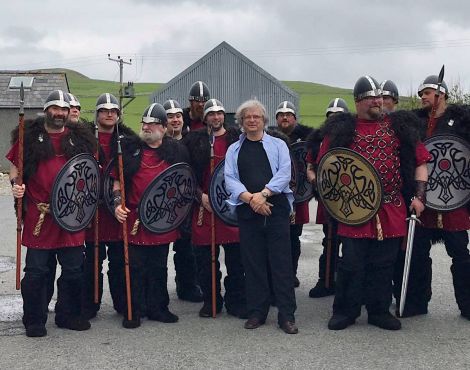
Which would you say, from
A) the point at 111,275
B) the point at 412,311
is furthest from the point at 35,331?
the point at 412,311

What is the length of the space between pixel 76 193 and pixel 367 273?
248 cm

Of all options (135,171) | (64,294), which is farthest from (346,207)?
(64,294)

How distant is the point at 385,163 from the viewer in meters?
5.59

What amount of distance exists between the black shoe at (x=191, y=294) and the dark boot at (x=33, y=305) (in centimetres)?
170

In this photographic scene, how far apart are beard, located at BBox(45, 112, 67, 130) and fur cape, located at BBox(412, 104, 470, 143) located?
9.57ft

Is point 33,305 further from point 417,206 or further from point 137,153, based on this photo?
point 417,206

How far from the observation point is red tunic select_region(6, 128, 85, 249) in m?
5.59

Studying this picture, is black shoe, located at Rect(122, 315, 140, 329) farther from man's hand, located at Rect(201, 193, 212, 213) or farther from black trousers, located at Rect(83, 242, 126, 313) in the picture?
man's hand, located at Rect(201, 193, 212, 213)

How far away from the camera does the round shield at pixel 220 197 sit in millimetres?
6129

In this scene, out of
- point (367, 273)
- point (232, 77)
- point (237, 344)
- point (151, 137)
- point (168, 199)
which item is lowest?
point (237, 344)

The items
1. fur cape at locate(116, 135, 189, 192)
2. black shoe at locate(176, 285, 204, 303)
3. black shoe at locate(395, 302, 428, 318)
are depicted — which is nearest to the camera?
fur cape at locate(116, 135, 189, 192)

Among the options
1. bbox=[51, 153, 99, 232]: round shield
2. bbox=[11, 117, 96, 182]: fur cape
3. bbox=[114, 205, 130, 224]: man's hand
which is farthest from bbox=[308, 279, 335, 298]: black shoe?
bbox=[11, 117, 96, 182]: fur cape

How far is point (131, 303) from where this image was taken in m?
5.93

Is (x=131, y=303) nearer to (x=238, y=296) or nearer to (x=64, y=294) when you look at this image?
(x=64, y=294)
